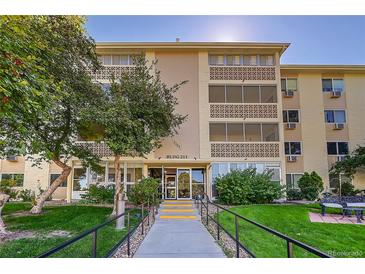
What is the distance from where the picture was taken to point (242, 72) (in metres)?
18.6

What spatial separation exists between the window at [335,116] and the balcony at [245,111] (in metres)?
5.63

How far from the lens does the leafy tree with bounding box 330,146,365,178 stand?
18422 millimetres

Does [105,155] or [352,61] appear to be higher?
[352,61]

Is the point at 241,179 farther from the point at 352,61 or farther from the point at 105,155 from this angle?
the point at 352,61

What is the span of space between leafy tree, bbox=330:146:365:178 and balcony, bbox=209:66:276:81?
316 inches

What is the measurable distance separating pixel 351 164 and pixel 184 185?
12.0 m

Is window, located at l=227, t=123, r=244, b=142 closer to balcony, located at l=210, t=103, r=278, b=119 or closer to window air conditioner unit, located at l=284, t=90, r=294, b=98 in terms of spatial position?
balcony, located at l=210, t=103, r=278, b=119

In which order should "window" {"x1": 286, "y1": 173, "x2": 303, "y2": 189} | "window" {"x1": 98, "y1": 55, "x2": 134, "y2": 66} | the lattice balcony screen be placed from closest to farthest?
the lattice balcony screen, "window" {"x1": 98, "y1": 55, "x2": 134, "y2": 66}, "window" {"x1": 286, "y1": 173, "x2": 303, "y2": 189}

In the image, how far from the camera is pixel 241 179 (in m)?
15.2

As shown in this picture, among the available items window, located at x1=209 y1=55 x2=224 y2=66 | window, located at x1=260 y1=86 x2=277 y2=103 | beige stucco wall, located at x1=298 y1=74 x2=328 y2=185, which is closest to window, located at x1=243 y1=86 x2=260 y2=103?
window, located at x1=260 y1=86 x2=277 y2=103

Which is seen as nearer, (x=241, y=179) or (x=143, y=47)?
(x=241, y=179)

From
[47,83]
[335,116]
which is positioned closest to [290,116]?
[335,116]
